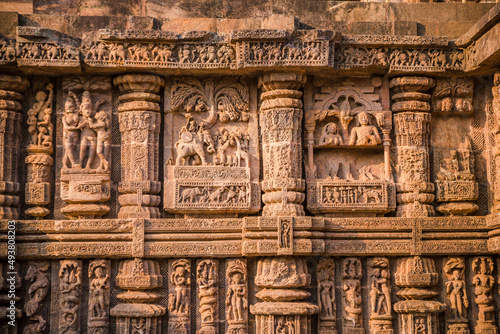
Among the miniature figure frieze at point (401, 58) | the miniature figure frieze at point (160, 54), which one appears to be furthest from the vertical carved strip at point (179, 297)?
the miniature figure frieze at point (401, 58)

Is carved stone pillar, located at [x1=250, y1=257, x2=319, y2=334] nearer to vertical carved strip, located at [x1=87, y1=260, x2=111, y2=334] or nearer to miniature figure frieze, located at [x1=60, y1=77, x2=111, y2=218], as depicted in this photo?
vertical carved strip, located at [x1=87, y1=260, x2=111, y2=334]

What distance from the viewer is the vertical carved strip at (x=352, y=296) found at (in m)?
9.15

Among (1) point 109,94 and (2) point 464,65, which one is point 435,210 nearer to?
(2) point 464,65

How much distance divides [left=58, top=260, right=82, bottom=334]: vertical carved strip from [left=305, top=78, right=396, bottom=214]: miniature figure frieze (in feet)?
11.0

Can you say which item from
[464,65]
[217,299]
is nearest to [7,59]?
[217,299]

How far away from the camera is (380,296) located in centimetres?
927

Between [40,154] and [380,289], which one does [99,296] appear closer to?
[40,154]

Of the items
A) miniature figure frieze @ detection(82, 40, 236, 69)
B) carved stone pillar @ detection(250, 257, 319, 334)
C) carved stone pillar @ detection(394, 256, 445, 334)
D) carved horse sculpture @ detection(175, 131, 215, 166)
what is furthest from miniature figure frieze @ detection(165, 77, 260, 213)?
carved stone pillar @ detection(394, 256, 445, 334)

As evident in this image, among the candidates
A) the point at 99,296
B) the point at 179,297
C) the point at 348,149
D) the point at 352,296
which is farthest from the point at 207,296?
the point at 348,149

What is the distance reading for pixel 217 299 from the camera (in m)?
9.11

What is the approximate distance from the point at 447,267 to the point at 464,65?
2891 mm

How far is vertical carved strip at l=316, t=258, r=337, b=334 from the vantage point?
9.12m

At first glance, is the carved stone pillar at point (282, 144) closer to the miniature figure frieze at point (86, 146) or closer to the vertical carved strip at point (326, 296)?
the vertical carved strip at point (326, 296)

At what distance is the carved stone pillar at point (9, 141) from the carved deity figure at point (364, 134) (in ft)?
15.5
